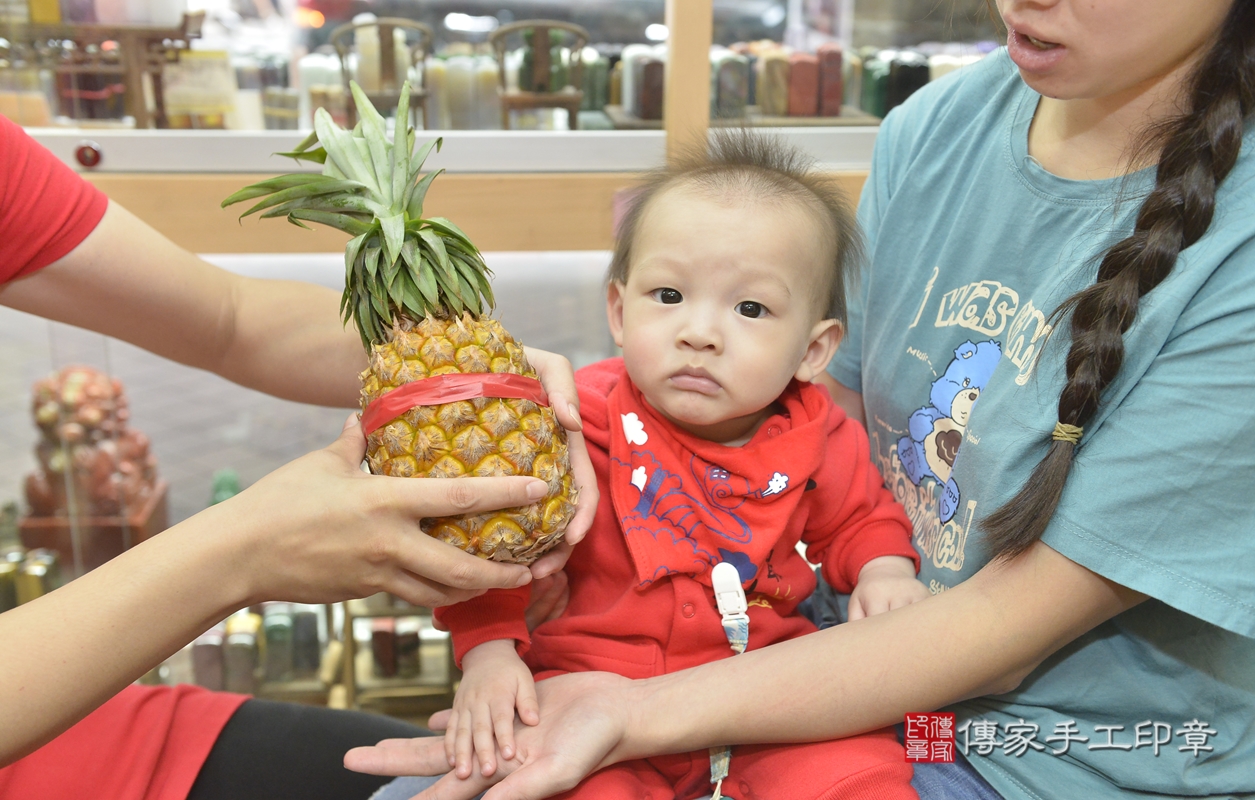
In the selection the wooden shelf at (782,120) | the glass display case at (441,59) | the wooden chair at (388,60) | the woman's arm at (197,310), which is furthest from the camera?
the wooden chair at (388,60)

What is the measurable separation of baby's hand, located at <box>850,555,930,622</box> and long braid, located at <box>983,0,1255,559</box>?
0.70 ft

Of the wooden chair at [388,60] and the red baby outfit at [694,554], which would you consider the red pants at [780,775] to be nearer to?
the red baby outfit at [694,554]

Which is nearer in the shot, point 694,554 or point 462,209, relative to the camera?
point 694,554

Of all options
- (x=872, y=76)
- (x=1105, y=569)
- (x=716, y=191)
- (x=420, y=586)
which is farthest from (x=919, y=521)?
(x=872, y=76)

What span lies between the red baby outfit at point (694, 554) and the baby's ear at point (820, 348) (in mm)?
43

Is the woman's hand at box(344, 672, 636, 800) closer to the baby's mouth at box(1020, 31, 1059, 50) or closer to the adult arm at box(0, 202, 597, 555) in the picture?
the adult arm at box(0, 202, 597, 555)

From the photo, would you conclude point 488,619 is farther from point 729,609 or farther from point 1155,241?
point 1155,241

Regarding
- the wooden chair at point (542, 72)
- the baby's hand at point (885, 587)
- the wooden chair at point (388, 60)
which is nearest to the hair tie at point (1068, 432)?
the baby's hand at point (885, 587)

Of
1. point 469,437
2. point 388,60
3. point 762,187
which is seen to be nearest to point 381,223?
point 469,437

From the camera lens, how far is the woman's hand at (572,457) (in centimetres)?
114

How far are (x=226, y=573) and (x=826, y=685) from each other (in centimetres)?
70

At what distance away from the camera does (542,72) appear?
9.59 feet

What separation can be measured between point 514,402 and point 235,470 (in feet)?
7.28

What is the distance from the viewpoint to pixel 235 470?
117 inches
